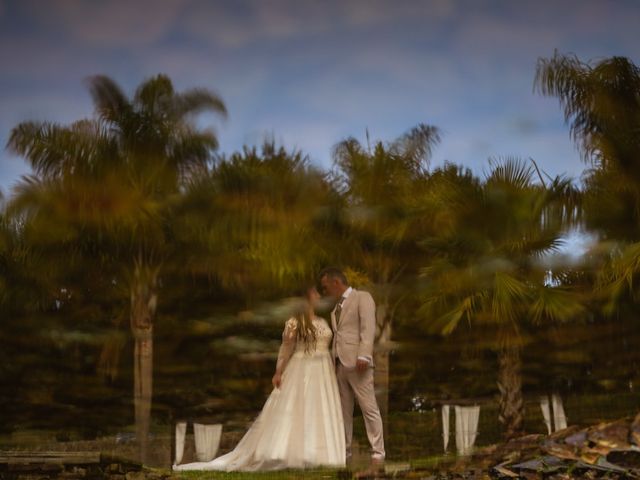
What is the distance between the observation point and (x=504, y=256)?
39.7 feet

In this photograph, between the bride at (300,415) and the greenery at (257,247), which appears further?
the greenery at (257,247)

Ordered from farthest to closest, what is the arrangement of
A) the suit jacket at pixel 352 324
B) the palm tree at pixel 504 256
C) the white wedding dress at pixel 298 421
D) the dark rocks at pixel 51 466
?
the palm tree at pixel 504 256 → the white wedding dress at pixel 298 421 → the suit jacket at pixel 352 324 → the dark rocks at pixel 51 466

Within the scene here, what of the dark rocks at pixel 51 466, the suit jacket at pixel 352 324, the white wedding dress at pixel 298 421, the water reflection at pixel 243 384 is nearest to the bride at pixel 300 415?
the white wedding dress at pixel 298 421

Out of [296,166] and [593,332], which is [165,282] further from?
[593,332]

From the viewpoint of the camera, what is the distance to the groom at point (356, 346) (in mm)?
7016

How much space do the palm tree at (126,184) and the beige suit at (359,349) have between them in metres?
6.55

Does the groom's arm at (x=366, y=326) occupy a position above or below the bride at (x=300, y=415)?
above

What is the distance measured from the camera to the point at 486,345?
44.6 ft

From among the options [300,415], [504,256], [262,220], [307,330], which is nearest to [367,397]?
[300,415]

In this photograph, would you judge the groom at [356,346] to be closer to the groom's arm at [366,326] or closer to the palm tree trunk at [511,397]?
the groom's arm at [366,326]

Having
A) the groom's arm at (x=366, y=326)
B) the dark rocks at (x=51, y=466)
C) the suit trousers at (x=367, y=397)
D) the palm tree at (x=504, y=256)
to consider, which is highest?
the palm tree at (x=504, y=256)

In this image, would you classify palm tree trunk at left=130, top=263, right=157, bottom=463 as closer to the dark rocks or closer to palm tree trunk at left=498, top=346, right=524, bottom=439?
palm tree trunk at left=498, top=346, right=524, bottom=439

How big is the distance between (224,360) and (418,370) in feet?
11.2

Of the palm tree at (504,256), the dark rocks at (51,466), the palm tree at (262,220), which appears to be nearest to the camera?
the dark rocks at (51,466)
